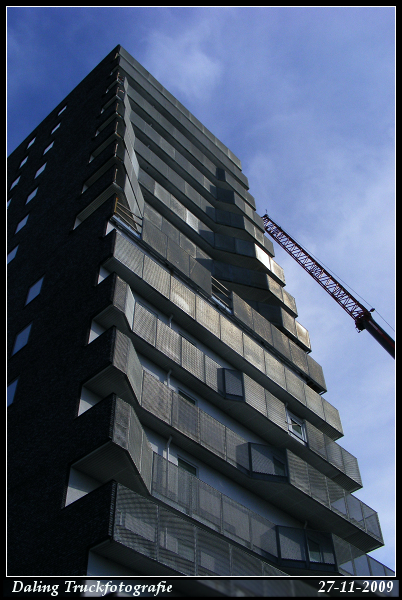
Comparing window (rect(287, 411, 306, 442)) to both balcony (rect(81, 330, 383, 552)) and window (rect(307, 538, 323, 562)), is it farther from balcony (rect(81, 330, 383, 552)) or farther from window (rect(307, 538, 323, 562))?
window (rect(307, 538, 323, 562))

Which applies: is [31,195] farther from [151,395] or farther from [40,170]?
[151,395]

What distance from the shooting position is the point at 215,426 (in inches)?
835

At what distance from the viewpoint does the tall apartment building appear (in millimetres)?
15703

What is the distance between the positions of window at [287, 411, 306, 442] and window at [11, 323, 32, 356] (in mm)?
11076

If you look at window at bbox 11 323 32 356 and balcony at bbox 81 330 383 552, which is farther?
window at bbox 11 323 32 356

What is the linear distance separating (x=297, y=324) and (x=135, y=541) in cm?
2144

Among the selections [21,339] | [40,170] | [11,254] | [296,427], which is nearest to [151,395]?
[21,339]

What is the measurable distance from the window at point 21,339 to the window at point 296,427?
36.3ft

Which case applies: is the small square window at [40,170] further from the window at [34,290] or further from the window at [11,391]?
the window at [11,391]

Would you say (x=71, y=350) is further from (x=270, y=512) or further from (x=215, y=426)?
(x=270, y=512)

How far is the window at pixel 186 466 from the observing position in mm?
19875

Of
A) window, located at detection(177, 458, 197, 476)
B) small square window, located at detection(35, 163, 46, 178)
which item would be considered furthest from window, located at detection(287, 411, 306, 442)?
small square window, located at detection(35, 163, 46, 178)


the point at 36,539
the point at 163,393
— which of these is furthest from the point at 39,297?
the point at 36,539

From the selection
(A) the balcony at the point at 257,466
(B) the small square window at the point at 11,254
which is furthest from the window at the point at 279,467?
(B) the small square window at the point at 11,254
